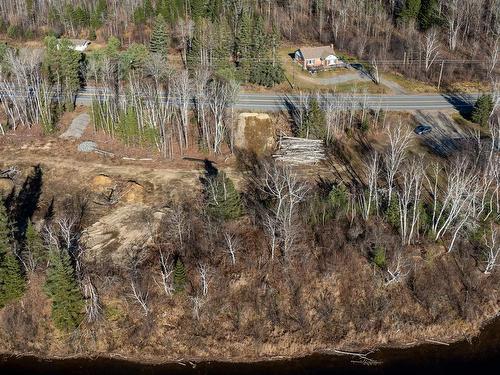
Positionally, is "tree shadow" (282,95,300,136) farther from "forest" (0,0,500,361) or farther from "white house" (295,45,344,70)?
"white house" (295,45,344,70)

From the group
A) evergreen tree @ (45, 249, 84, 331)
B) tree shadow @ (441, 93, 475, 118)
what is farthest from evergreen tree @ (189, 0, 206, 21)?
evergreen tree @ (45, 249, 84, 331)

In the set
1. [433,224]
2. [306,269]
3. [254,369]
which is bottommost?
[254,369]

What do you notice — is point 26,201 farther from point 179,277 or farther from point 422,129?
point 422,129

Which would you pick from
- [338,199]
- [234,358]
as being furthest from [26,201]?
[338,199]

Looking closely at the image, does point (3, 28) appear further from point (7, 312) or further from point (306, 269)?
point (306, 269)

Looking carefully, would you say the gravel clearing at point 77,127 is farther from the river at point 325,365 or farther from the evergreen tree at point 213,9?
the evergreen tree at point 213,9

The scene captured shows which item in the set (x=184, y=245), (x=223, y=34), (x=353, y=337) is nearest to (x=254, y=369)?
(x=353, y=337)
